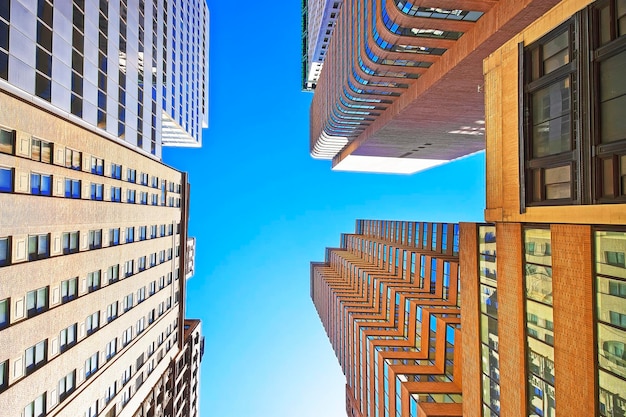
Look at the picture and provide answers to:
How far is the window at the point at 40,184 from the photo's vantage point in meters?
23.3

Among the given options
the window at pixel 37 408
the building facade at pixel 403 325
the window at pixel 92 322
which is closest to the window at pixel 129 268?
the window at pixel 92 322

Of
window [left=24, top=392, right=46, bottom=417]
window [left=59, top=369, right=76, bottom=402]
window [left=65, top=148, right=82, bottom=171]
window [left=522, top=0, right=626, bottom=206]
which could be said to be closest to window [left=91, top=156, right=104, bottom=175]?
window [left=65, top=148, right=82, bottom=171]

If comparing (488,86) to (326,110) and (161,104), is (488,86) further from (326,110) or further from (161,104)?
(326,110)

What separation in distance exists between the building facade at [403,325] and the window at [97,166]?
31501 mm

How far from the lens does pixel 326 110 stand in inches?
3369

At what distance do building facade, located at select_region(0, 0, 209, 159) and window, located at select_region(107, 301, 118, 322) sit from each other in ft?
50.2

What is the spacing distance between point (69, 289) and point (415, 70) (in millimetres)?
41525

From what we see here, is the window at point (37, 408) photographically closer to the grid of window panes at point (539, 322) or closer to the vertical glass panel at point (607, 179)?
the grid of window panes at point (539, 322)

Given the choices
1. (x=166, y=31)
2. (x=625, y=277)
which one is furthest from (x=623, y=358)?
(x=166, y=31)

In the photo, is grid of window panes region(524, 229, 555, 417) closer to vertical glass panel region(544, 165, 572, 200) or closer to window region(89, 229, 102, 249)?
vertical glass panel region(544, 165, 572, 200)

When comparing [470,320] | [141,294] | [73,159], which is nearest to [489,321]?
[470,320]

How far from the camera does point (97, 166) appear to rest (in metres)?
31.4

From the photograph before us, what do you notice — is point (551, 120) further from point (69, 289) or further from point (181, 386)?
point (181, 386)

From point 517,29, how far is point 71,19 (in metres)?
33.0
